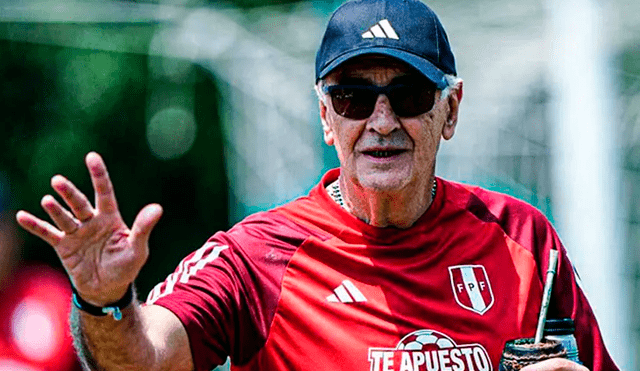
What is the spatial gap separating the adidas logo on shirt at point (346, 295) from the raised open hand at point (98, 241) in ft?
2.59

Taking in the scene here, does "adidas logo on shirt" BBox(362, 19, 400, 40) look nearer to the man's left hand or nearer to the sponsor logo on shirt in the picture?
the sponsor logo on shirt

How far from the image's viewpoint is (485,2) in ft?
25.6

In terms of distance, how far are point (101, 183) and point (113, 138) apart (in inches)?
303

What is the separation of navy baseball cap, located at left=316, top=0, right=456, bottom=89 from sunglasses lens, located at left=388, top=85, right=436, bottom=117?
0.17ft

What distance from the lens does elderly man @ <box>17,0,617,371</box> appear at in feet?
9.98

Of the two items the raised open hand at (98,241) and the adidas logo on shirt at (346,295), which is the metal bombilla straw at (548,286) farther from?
the raised open hand at (98,241)

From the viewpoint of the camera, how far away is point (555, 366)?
268 cm

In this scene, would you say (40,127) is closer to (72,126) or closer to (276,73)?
(72,126)

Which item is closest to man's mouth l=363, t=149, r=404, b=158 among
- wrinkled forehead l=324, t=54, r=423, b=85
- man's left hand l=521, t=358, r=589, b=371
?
wrinkled forehead l=324, t=54, r=423, b=85

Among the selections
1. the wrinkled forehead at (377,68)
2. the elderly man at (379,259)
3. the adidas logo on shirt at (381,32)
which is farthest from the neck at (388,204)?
the adidas logo on shirt at (381,32)

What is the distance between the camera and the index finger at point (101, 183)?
2428 mm

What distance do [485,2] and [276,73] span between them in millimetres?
2156

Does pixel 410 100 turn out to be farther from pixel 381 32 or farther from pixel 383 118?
pixel 381 32

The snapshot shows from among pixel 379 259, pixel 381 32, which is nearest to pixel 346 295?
pixel 379 259
